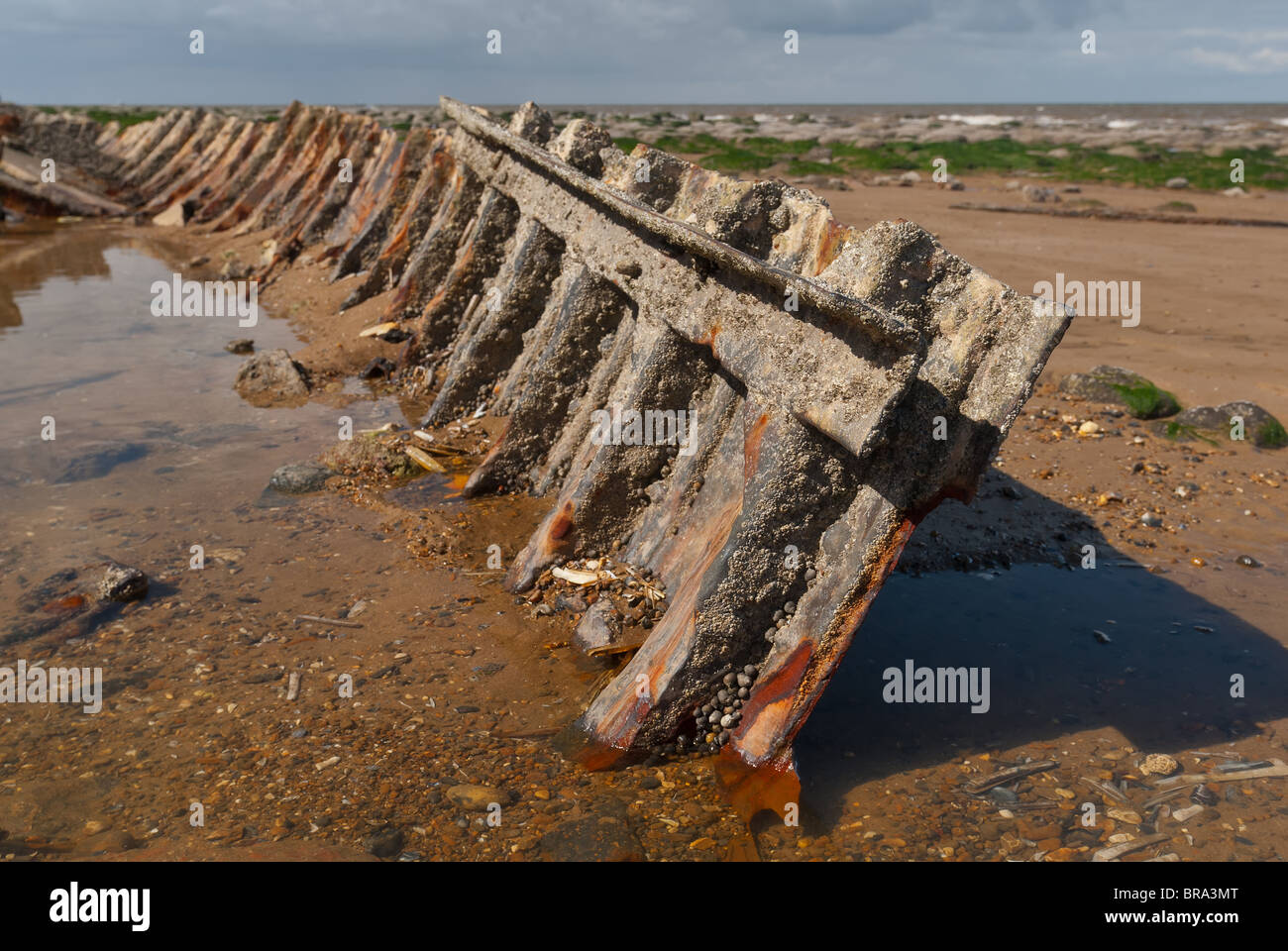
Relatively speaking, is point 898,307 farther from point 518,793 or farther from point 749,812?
point 518,793

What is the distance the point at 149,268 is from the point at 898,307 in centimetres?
1505

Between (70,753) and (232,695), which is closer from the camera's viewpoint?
(70,753)

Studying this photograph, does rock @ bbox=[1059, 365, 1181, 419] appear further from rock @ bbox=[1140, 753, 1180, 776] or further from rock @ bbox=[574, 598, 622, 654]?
rock @ bbox=[574, 598, 622, 654]

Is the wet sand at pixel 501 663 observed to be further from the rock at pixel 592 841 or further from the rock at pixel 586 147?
the rock at pixel 586 147

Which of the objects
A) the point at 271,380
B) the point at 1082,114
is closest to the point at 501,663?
the point at 271,380

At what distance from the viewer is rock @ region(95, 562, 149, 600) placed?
489 cm

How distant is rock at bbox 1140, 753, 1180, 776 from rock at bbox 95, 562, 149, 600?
4914 millimetres

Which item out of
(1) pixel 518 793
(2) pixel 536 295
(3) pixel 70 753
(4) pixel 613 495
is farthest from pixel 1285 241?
(3) pixel 70 753

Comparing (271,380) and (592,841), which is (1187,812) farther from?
(271,380)

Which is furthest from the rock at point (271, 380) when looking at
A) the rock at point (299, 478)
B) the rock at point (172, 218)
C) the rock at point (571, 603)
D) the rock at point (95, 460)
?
the rock at point (172, 218)

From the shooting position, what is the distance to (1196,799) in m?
3.59

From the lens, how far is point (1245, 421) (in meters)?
7.39

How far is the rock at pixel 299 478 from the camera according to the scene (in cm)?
629

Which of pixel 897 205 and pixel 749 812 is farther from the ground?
pixel 897 205
